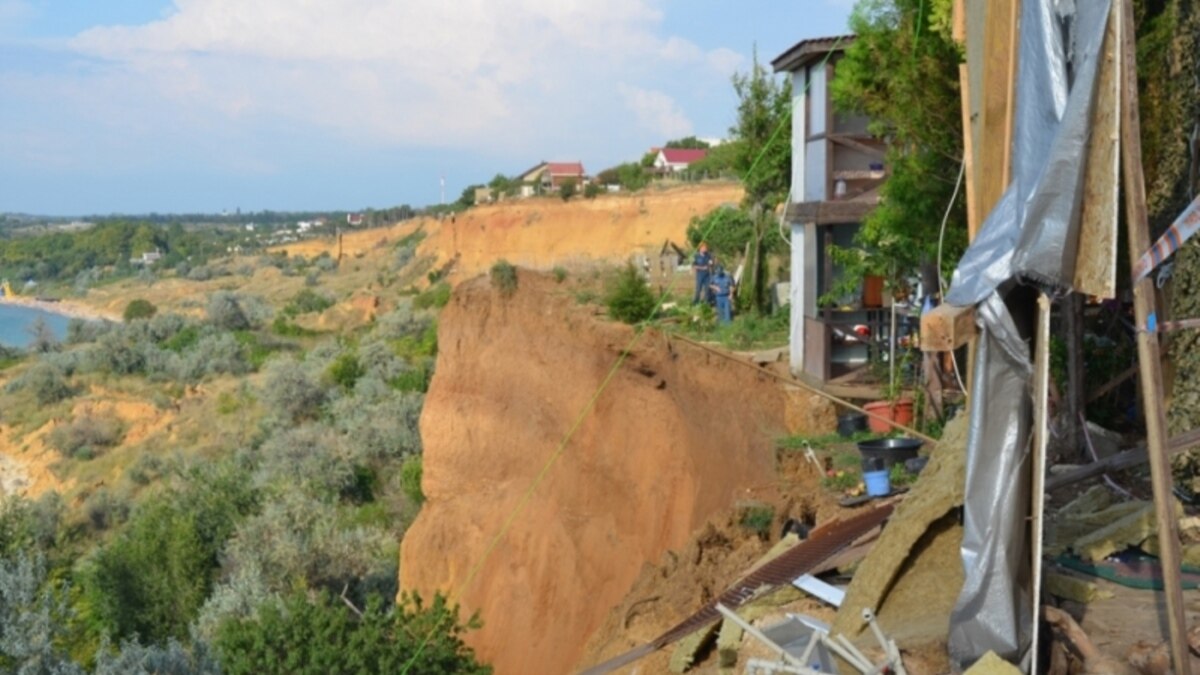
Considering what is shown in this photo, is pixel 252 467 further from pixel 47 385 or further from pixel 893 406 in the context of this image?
pixel 893 406

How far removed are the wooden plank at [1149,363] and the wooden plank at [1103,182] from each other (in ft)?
0.12

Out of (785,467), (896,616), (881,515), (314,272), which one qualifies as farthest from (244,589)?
(314,272)

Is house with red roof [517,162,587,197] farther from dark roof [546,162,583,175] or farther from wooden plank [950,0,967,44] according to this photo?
wooden plank [950,0,967,44]

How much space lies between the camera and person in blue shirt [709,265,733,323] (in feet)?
69.1

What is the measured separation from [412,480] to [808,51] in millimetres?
15830

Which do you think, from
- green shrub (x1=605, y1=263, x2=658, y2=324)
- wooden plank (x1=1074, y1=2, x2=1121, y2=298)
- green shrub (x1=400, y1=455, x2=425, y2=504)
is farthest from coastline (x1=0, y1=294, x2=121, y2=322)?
wooden plank (x1=1074, y1=2, x2=1121, y2=298)

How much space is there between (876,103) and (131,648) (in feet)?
31.7

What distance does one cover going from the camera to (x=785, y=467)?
43.7 ft

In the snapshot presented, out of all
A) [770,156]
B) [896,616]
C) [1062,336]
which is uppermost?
[770,156]

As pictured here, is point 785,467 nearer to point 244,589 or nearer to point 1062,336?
point 1062,336

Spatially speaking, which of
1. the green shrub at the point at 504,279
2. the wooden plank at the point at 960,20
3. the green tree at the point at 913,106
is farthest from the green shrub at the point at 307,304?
the wooden plank at the point at 960,20

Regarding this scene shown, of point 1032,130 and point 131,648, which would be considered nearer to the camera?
point 1032,130

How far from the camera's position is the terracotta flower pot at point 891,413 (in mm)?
13812

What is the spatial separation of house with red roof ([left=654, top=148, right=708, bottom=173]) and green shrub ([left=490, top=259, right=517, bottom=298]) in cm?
4554
